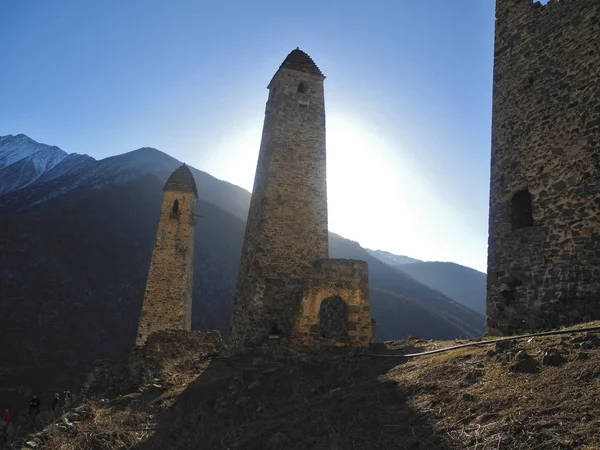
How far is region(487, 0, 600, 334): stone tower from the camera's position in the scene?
827 centimetres

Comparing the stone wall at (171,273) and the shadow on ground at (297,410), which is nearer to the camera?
the shadow on ground at (297,410)

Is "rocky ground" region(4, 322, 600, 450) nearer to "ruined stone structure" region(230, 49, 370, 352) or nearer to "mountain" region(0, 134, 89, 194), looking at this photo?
"ruined stone structure" region(230, 49, 370, 352)

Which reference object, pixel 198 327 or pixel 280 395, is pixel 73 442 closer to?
pixel 280 395

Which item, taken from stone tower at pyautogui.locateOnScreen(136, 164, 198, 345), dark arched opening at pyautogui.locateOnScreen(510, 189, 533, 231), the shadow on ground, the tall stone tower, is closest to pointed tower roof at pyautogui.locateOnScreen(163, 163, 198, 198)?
stone tower at pyautogui.locateOnScreen(136, 164, 198, 345)

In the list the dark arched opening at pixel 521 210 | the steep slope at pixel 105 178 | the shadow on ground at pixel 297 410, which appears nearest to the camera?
the shadow on ground at pixel 297 410

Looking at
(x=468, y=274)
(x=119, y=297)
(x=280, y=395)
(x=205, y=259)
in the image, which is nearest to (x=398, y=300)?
(x=205, y=259)

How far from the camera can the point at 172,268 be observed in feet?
74.3

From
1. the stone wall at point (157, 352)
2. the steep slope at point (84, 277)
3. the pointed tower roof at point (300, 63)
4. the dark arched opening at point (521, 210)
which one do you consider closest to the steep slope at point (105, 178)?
the steep slope at point (84, 277)

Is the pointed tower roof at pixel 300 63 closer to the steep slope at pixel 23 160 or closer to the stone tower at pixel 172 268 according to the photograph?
the stone tower at pixel 172 268

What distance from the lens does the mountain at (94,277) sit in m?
35.6

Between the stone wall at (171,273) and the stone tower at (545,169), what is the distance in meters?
16.0

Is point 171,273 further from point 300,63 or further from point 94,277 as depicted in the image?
point 94,277

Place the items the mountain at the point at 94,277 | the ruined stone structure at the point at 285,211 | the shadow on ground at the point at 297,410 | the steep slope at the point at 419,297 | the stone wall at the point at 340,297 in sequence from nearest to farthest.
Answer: the shadow on ground at the point at 297,410 → the stone wall at the point at 340,297 → the ruined stone structure at the point at 285,211 → the mountain at the point at 94,277 → the steep slope at the point at 419,297

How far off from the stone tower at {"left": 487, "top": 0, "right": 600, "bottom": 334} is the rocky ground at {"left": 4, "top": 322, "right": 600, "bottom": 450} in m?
2.11
